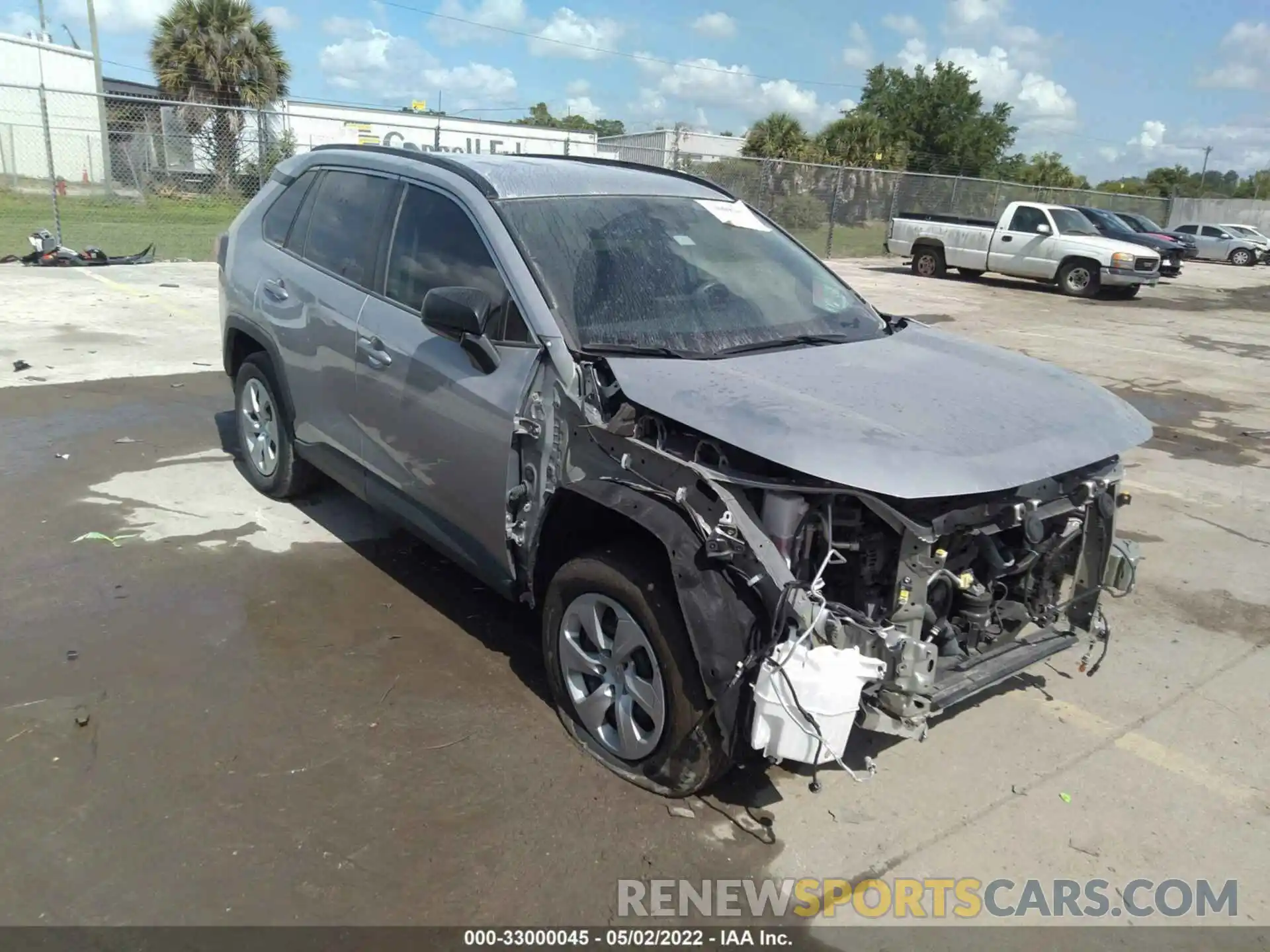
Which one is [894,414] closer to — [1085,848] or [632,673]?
[632,673]

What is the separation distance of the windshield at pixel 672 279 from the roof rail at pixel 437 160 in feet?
0.45

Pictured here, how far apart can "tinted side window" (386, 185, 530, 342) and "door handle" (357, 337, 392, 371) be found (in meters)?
0.21

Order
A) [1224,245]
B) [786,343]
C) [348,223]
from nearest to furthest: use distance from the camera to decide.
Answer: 1. [786,343]
2. [348,223]
3. [1224,245]

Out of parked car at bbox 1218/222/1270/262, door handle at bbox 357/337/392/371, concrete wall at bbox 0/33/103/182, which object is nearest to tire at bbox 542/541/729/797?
door handle at bbox 357/337/392/371

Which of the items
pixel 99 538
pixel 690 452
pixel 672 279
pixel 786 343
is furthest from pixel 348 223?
pixel 690 452

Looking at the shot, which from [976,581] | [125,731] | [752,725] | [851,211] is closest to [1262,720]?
[976,581]

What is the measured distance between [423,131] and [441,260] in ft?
111

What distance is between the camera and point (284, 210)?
5148mm

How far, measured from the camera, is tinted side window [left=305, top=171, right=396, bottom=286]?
14.3 ft

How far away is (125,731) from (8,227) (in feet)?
63.8

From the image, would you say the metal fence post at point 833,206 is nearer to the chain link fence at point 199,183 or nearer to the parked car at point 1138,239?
the chain link fence at point 199,183

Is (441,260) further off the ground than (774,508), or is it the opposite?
(441,260)

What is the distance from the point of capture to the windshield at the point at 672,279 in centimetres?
353

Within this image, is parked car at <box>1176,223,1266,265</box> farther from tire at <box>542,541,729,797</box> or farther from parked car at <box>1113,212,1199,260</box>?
tire at <box>542,541,729,797</box>
